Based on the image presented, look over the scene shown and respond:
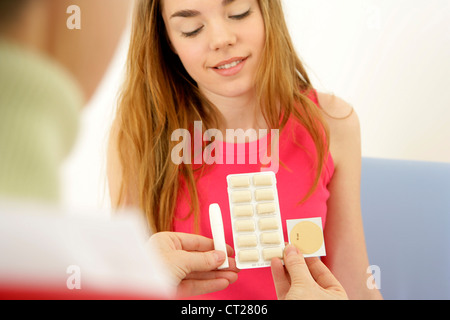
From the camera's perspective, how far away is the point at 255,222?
64 centimetres

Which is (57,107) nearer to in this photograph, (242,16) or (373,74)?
(242,16)

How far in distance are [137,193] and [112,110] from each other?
152mm

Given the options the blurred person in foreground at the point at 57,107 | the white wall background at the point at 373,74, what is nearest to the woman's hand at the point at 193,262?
the blurred person in foreground at the point at 57,107

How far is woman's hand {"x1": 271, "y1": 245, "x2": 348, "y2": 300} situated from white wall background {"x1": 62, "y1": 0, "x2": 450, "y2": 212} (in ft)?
0.91

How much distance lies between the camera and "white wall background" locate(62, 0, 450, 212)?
0.73 metres

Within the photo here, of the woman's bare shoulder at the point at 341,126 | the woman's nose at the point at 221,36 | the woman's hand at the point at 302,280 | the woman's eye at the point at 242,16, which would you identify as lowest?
the woman's hand at the point at 302,280

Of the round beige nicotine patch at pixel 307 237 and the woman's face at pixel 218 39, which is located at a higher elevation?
the woman's face at pixel 218 39

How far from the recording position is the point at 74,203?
0.71m

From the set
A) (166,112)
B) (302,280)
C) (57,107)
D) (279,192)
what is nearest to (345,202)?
(279,192)

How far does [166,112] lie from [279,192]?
0.24 metres

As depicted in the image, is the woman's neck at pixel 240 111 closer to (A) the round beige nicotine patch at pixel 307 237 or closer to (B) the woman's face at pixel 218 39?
(B) the woman's face at pixel 218 39

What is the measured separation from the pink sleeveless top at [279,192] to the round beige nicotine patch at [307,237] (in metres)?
0.07

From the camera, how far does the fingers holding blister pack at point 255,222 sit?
24.9 inches
